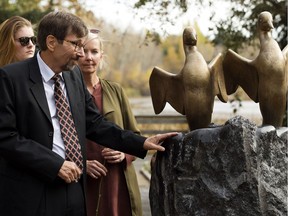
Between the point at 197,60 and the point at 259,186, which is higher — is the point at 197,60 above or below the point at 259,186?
above

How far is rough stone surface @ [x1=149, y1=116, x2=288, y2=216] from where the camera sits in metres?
3.19

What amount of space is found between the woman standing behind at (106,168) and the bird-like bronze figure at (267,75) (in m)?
0.82

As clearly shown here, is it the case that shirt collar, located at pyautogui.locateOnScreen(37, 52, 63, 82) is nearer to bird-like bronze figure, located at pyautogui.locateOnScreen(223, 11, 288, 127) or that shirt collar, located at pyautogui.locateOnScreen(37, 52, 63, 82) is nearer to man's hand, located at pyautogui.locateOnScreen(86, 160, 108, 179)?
man's hand, located at pyautogui.locateOnScreen(86, 160, 108, 179)

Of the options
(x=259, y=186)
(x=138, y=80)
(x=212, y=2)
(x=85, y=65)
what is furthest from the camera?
(x=138, y=80)

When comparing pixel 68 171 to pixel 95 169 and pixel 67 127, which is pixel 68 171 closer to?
pixel 67 127

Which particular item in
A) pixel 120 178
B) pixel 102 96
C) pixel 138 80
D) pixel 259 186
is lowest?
pixel 138 80

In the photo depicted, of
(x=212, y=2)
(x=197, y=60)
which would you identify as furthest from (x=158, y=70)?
(x=212, y=2)

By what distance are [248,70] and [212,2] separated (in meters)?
2.41

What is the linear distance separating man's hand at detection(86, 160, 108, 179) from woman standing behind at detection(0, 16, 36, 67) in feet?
2.50

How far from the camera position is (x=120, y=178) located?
12.4 feet

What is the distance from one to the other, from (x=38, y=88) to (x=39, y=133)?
0.74ft

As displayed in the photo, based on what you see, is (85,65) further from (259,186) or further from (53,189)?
(259,186)

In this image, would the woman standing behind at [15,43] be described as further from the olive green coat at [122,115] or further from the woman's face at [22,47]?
the olive green coat at [122,115]

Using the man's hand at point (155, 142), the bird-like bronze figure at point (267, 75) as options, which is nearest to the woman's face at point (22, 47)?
the man's hand at point (155, 142)
